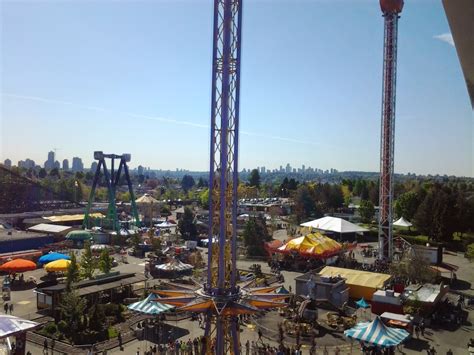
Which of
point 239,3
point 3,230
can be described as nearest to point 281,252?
point 239,3

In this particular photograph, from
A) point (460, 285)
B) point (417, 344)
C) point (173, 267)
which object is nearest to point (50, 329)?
point (173, 267)

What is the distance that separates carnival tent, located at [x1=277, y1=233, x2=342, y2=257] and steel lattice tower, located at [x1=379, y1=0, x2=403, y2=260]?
4.73 meters

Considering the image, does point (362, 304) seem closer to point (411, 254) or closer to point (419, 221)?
point (411, 254)

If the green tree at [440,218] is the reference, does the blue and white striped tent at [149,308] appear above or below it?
below

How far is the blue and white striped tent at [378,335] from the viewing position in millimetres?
17234

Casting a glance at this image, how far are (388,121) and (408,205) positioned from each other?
22933 millimetres

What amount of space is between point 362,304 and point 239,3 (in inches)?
697

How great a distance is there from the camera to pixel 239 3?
14.9 m

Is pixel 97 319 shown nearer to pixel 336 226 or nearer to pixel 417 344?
pixel 417 344

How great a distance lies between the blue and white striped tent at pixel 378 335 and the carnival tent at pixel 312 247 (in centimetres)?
1641

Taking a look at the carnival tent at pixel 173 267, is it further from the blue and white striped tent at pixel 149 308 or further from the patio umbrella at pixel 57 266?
the blue and white striped tent at pixel 149 308

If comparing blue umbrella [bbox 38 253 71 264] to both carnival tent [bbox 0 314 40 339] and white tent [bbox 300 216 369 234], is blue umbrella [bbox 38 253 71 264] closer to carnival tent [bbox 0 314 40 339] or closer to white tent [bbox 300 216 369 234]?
carnival tent [bbox 0 314 40 339]

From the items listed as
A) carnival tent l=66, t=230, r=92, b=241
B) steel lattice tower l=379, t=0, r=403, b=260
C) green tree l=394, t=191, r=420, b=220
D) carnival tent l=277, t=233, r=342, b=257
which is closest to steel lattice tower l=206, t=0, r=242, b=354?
carnival tent l=277, t=233, r=342, b=257

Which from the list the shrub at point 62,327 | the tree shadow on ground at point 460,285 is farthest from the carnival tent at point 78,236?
the tree shadow on ground at point 460,285
